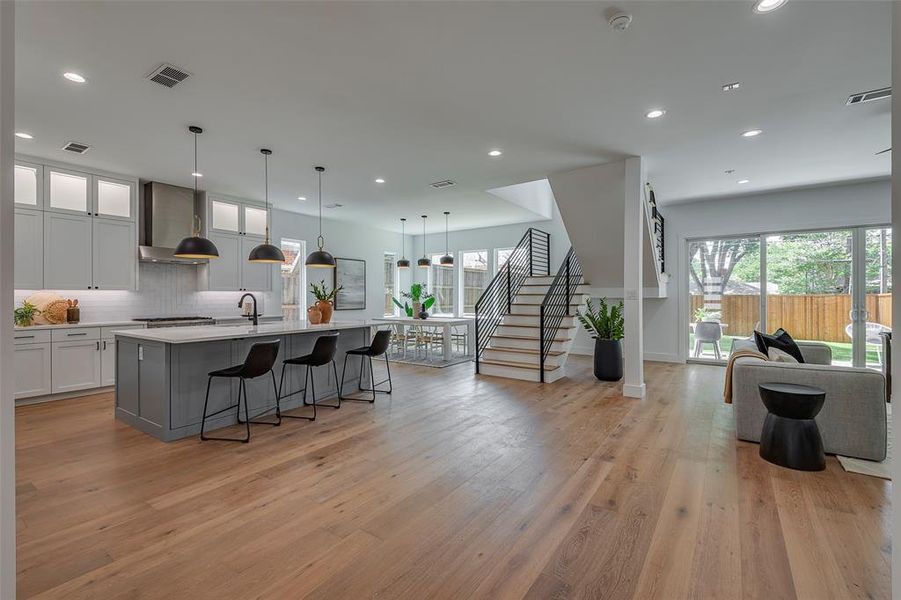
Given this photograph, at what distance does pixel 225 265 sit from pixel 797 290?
9.22 meters

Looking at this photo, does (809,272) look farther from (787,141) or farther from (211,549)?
(211,549)

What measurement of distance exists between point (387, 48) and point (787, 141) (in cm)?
451

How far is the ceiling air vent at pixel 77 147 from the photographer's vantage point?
14.7 ft

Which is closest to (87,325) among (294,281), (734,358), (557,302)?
(294,281)

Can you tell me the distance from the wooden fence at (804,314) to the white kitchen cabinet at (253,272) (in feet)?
26.4

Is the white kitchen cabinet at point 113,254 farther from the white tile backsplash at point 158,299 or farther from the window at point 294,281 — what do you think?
the window at point 294,281

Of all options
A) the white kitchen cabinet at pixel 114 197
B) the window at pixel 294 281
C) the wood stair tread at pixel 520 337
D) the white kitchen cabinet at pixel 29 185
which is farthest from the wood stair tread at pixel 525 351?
the white kitchen cabinet at pixel 29 185

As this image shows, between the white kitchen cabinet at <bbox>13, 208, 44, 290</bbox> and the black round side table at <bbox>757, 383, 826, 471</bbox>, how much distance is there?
754 cm

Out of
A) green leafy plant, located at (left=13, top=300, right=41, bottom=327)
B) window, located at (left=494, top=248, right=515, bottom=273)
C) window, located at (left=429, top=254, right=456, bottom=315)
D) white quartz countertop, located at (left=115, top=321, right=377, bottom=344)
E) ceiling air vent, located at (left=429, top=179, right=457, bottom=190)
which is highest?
ceiling air vent, located at (left=429, top=179, right=457, bottom=190)

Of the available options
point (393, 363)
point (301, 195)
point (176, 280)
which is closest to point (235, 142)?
point (301, 195)

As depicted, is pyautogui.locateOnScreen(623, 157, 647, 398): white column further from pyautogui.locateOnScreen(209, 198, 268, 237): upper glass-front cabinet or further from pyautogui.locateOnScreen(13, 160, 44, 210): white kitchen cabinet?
pyautogui.locateOnScreen(13, 160, 44, 210): white kitchen cabinet

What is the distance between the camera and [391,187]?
640 centimetres

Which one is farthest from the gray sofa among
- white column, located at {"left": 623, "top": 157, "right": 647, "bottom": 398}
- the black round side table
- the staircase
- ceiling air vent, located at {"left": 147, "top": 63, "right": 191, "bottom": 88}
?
ceiling air vent, located at {"left": 147, "top": 63, "right": 191, "bottom": 88}

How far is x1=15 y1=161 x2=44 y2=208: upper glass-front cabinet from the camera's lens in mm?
4805
